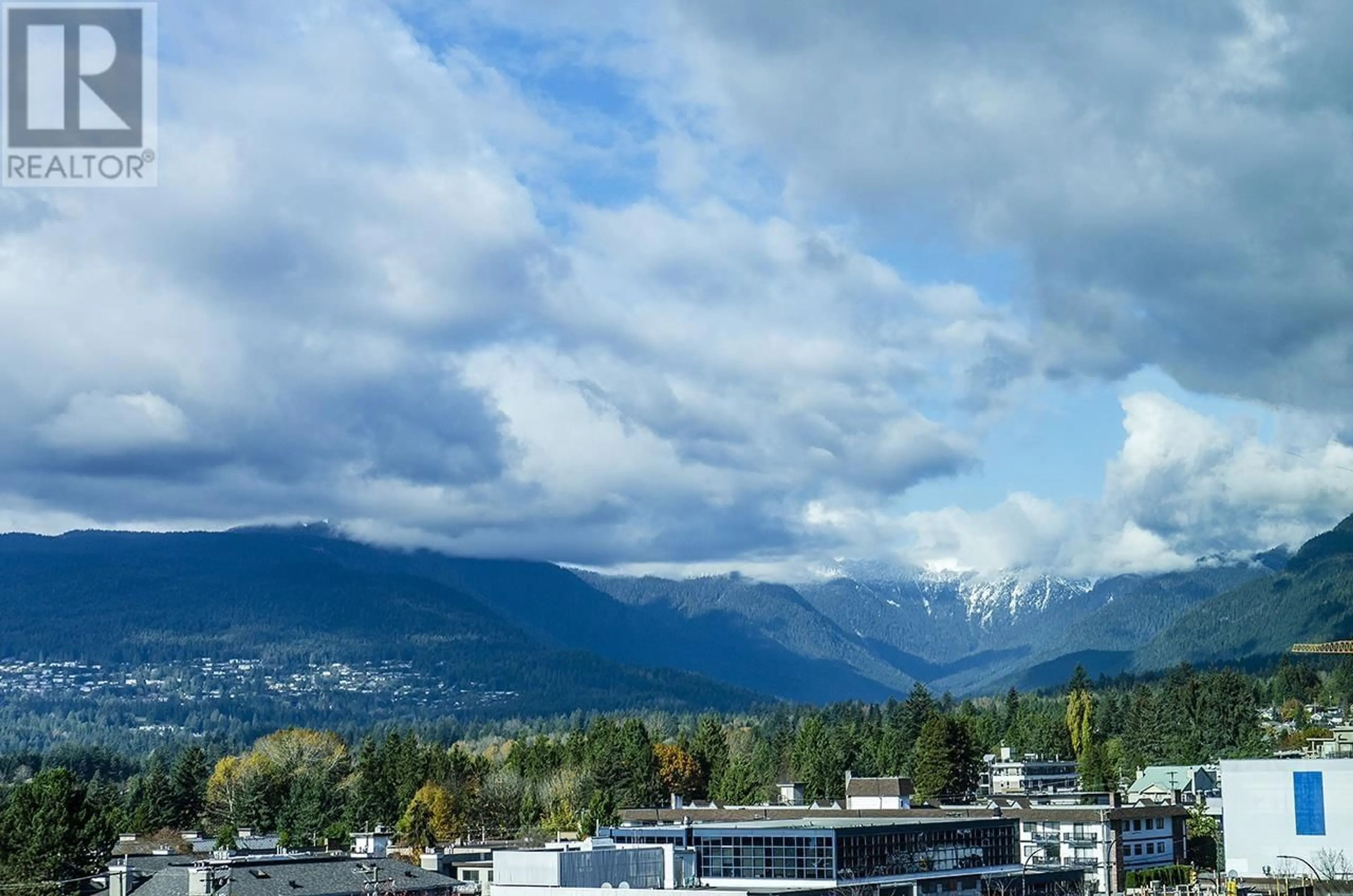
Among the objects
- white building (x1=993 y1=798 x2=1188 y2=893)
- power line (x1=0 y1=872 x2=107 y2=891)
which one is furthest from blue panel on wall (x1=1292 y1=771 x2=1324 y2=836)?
power line (x1=0 y1=872 x2=107 y2=891)

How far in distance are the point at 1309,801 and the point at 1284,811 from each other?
240 cm

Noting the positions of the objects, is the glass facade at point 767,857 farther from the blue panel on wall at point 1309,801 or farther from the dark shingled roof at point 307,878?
the blue panel on wall at point 1309,801

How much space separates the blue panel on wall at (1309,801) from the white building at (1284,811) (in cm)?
4

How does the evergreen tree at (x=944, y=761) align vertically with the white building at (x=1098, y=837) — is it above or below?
above

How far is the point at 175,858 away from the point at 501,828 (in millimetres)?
67053

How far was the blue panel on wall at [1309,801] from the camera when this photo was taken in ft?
485

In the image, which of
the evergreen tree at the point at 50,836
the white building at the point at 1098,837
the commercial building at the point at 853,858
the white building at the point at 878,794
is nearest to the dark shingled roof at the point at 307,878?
the evergreen tree at the point at 50,836

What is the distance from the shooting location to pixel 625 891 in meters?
108

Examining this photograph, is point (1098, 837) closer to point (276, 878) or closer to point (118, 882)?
point (276, 878)

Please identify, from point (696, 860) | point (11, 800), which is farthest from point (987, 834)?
point (11, 800)

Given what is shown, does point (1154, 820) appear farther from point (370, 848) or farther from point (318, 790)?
point (318, 790)

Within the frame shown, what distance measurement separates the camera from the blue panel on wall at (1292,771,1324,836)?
5822 inches

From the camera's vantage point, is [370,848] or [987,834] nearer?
[987,834]

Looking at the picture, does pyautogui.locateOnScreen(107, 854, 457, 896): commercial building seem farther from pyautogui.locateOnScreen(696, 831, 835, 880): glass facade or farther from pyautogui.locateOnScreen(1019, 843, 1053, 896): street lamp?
pyautogui.locateOnScreen(1019, 843, 1053, 896): street lamp
